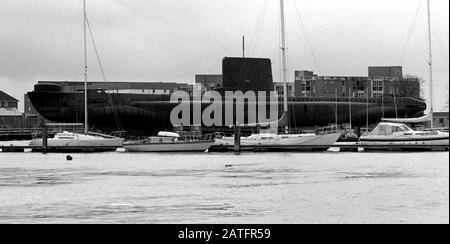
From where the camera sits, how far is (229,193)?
2956cm

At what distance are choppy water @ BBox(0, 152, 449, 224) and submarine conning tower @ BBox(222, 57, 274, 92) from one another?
160ft

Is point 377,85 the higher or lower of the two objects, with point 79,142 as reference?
higher

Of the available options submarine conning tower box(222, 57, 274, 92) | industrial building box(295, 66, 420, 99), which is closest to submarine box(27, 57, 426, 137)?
submarine conning tower box(222, 57, 274, 92)

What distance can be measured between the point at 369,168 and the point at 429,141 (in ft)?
77.7

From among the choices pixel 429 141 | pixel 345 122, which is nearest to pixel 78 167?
pixel 429 141

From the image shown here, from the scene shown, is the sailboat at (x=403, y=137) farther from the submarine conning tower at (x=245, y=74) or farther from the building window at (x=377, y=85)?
the building window at (x=377, y=85)

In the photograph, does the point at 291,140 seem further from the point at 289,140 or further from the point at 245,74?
the point at 245,74

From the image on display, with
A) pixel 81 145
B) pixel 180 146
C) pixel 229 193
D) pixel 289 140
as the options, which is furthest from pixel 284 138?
pixel 229 193

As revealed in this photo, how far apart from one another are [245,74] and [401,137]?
1309 inches

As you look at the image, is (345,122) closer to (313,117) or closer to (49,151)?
(313,117)

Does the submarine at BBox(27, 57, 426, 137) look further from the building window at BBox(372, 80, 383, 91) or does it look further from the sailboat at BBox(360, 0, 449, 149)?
the building window at BBox(372, 80, 383, 91)

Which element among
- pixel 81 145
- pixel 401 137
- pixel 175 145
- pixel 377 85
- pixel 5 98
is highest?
pixel 377 85

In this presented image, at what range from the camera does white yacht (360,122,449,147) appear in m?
64.6
